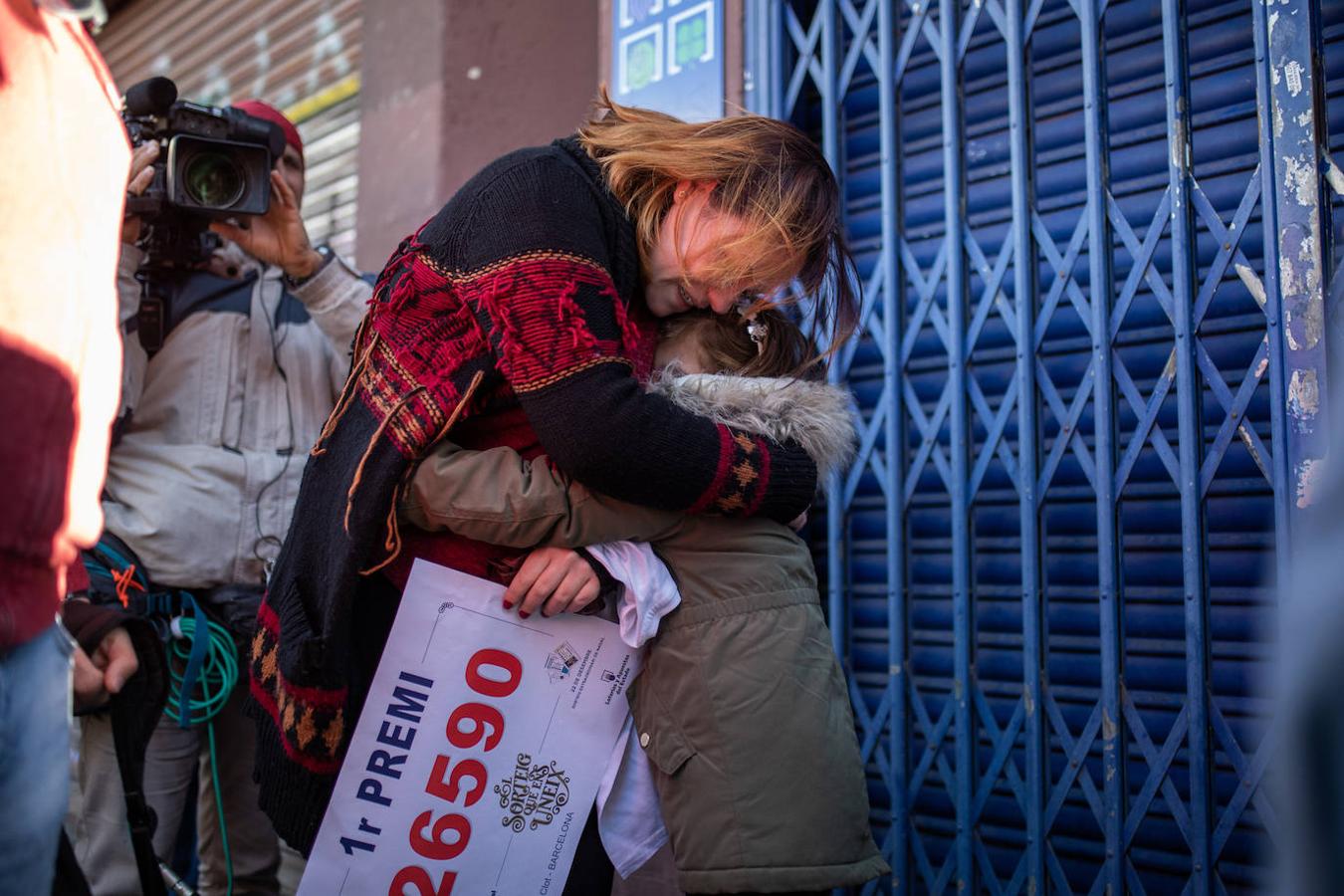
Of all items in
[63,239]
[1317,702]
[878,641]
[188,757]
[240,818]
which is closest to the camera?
[1317,702]

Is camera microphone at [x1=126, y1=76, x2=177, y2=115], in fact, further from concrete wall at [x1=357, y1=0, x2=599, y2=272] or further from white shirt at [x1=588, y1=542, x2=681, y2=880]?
white shirt at [x1=588, y1=542, x2=681, y2=880]

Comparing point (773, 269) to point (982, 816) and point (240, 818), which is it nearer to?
point (982, 816)

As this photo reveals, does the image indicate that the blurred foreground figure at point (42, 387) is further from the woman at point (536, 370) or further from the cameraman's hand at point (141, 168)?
the cameraman's hand at point (141, 168)

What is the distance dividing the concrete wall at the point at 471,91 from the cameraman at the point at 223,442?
1.27m

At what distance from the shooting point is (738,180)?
72.9 inches

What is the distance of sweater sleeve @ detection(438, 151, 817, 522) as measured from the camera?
167cm

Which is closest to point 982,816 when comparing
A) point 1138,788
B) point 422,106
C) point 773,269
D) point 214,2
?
point 1138,788

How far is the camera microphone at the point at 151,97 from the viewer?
8.41 feet

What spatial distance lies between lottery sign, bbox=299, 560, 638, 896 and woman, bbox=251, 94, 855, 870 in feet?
0.21

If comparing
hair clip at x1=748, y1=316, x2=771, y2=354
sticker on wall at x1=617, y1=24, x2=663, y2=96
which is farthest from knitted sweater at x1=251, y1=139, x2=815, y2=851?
sticker on wall at x1=617, y1=24, x2=663, y2=96

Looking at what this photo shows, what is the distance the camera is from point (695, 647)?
178 centimetres

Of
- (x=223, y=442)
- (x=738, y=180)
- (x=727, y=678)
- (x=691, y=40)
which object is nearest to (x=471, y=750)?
(x=727, y=678)

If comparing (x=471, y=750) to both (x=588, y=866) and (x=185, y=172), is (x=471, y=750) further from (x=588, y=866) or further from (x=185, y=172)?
(x=185, y=172)

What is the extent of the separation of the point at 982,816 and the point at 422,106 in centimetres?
313
